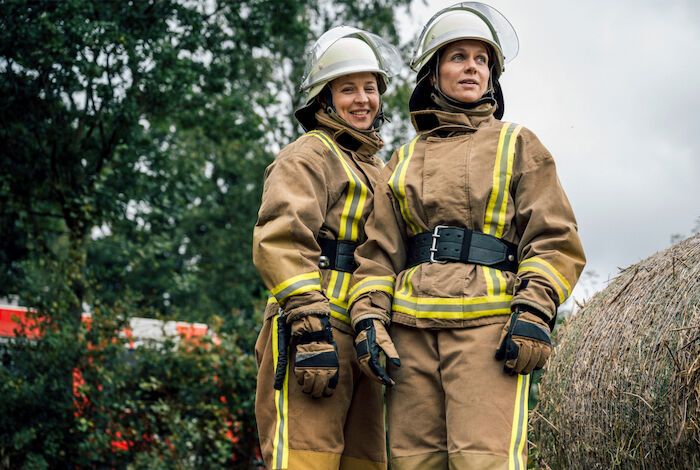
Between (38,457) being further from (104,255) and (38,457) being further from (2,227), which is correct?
(104,255)

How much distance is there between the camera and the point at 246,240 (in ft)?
71.9

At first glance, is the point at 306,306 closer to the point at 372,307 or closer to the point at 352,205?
the point at 372,307

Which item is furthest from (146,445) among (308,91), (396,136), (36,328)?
(396,136)

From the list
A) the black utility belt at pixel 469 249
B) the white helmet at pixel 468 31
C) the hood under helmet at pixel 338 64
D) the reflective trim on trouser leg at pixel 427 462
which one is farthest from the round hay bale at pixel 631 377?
the hood under helmet at pixel 338 64

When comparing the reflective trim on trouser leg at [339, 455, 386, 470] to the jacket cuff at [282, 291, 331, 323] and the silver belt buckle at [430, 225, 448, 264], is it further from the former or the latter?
the silver belt buckle at [430, 225, 448, 264]

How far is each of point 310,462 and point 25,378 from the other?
6.13 m

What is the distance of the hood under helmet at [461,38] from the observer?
11.5ft

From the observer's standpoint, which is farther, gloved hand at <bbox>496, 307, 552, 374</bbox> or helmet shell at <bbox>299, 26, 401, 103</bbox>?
helmet shell at <bbox>299, 26, 401, 103</bbox>

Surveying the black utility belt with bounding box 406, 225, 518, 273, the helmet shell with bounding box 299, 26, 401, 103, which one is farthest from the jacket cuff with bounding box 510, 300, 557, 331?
the helmet shell with bounding box 299, 26, 401, 103

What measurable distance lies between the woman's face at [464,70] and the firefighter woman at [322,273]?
498 millimetres

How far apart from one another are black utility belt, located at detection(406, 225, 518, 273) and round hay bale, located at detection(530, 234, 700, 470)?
1.17 m

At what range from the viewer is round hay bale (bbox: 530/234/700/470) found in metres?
3.74

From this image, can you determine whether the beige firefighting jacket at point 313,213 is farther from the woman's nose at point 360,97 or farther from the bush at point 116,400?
the bush at point 116,400

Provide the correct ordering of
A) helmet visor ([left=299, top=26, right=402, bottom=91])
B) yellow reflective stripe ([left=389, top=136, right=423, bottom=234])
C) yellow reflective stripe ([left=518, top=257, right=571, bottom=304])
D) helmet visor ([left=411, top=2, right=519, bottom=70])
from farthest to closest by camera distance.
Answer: helmet visor ([left=299, top=26, right=402, bottom=91]) → helmet visor ([left=411, top=2, right=519, bottom=70]) → yellow reflective stripe ([left=389, top=136, right=423, bottom=234]) → yellow reflective stripe ([left=518, top=257, right=571, bottom=304])
